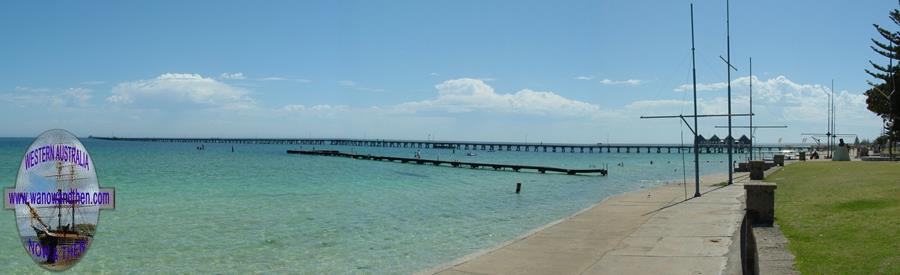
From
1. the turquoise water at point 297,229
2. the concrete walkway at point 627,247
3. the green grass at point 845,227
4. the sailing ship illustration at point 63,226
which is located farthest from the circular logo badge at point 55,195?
the turquoise water at point 297,229

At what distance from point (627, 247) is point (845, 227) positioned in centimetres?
325

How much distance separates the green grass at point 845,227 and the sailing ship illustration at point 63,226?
7.16m

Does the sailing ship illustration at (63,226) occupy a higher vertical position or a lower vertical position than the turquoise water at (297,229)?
higher

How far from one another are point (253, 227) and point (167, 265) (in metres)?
5.53

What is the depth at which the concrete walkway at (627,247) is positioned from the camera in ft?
30.2

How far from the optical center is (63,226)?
4797 millimetres

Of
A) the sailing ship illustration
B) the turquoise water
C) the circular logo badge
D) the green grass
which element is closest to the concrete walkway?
the green grass

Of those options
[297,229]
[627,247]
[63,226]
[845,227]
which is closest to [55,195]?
→ [63,226]

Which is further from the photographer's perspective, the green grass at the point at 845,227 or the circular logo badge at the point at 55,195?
the green grass at the point at 845,227

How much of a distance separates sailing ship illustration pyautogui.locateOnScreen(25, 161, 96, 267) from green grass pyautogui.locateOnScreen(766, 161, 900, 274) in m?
7.16

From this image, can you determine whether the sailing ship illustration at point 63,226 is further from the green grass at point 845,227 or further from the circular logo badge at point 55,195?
the green grass at point 845,227

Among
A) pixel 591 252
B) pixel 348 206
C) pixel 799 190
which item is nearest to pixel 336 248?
pixel 591 252

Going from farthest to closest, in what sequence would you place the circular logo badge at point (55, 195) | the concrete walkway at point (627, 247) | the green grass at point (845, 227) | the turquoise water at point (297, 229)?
the turquoise water at point (297, 229) < the concrete walkway at point (627, 247) < the green grass at point (845, 227) < the circular logo badge at point (55, 195)

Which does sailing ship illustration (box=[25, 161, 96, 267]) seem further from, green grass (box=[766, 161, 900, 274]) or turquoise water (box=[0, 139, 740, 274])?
turquoise water (box=[0, 139, 740, 274])
